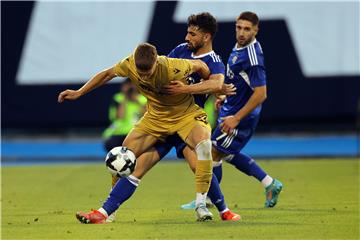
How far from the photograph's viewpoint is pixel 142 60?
798cm

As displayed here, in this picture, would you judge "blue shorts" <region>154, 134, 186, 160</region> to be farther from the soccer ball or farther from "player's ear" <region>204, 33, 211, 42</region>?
"player's ear" <region>204, 33, 211, 42</region>

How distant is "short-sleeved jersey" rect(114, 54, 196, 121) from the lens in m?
8.31

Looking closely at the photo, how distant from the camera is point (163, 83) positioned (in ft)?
27.3

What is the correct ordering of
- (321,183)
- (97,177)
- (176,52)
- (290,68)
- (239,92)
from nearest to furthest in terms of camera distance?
(176,52) < (239,92) < (321,183) < (97,177) < (290,68)

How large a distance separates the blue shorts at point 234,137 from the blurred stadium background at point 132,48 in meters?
9.18

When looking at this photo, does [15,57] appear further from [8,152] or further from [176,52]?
[176,52]

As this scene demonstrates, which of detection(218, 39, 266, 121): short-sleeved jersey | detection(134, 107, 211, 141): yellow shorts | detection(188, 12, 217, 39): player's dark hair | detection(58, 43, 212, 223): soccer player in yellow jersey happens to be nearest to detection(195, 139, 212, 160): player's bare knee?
detection(58, 43, 212, 223): soccer player in yellow jersey

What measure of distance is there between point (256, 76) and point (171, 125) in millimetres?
1516

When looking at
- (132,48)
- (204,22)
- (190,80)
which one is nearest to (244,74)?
(204,22)

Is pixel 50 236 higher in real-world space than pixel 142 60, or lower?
lower

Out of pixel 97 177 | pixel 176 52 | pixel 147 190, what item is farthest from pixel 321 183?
pixel 176 52

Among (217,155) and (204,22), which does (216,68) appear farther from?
(217,155)

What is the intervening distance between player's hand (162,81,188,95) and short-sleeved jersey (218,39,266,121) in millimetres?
1587

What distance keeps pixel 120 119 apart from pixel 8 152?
2702 mm
